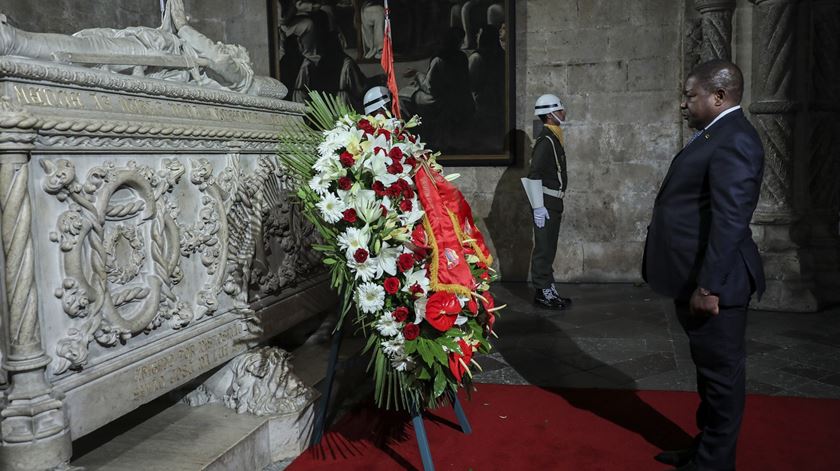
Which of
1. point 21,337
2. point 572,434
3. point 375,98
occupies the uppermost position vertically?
point 375,98

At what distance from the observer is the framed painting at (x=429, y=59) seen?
7375mm

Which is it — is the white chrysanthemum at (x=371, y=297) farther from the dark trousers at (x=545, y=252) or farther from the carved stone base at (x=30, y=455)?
the dark trousers at (x=545, y=252)

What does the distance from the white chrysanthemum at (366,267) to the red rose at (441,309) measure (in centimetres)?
24

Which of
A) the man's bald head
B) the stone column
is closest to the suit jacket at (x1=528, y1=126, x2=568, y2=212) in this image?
the stone column

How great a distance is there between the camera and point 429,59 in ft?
24.8

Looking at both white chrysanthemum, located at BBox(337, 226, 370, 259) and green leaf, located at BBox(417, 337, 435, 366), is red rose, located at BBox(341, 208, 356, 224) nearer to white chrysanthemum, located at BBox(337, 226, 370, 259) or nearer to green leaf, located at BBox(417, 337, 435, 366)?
white chrysanthemum, located at BBox(337, 226, 370, 259)

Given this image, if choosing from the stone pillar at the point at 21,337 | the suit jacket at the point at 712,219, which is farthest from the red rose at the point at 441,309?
the stone pillar at the point at 21,337

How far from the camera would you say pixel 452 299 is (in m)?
2.73

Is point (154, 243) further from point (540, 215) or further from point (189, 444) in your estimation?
point (540, 215)

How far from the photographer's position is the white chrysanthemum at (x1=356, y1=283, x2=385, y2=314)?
2.73 m

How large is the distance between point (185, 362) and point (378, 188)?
3.56 ft

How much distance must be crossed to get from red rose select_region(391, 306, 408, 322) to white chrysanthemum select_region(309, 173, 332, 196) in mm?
546

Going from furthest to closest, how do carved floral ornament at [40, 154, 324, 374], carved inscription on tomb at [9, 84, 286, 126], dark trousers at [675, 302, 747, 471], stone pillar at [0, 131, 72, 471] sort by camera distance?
dark trousers at [675, 302, 747, 471] → carved floral ornament at [40, 154, 324, 374] → carved inscription on tomb at [9, 84, 286, 126] → stone pillar at [0, 131, 72, 471]

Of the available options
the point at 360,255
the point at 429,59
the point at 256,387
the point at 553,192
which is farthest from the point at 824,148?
the point at 256,387
